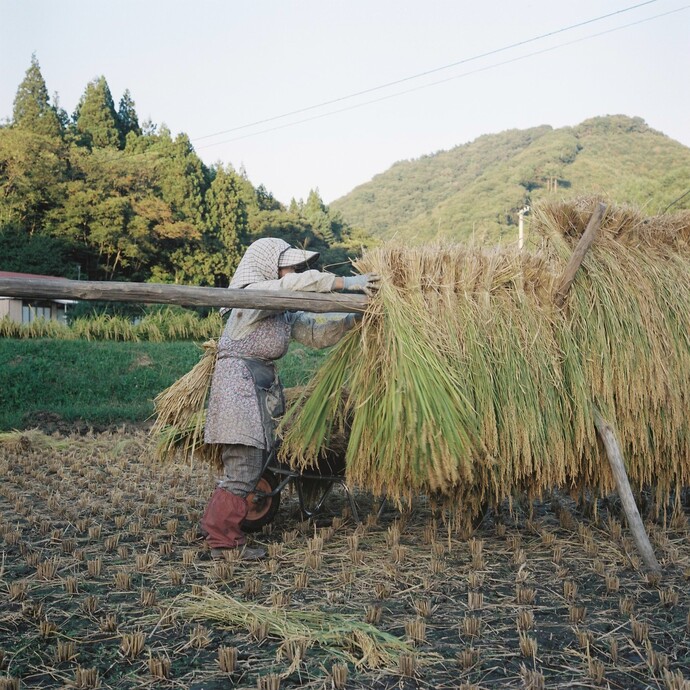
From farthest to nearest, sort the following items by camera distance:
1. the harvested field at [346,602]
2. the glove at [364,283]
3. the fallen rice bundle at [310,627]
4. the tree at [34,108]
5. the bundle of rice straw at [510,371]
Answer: the tree at [34,108], the glove at [364,283], the bundle of rice straw at [510,371], the fallen rice bundle at [310,627], the harvested field at [346,602]

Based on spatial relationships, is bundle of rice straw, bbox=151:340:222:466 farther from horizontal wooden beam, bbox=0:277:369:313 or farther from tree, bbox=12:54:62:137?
tree, bbox=12:54:62:137

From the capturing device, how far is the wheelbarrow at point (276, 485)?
12.8ft

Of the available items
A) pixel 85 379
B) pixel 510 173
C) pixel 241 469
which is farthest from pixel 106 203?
pixel 510 173

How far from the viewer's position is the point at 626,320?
3734mm

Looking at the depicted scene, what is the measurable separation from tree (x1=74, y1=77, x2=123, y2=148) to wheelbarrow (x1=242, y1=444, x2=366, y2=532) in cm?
2865

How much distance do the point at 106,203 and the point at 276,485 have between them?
2220cm

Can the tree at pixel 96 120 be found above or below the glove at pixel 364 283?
above

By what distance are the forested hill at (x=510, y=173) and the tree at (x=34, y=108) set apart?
1433 centimetres

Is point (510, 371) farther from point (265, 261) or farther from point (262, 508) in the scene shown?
point (262, 508)

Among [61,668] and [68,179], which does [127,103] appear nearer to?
[68,179]

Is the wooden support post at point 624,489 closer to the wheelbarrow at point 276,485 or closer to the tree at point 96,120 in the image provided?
the wheelbarrow at point 276,485

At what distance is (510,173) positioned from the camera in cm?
4734

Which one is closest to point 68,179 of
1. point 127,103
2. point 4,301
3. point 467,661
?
point 4,301

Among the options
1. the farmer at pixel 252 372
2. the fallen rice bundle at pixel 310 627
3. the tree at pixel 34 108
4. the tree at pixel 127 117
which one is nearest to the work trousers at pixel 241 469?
the farmer at pixel 252 372
